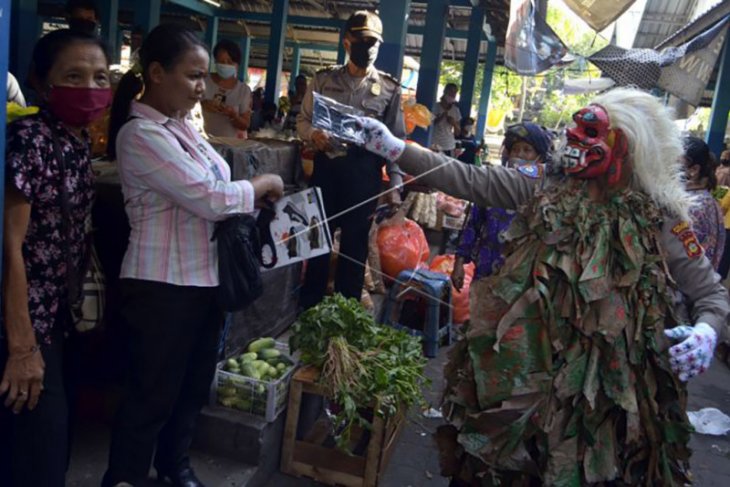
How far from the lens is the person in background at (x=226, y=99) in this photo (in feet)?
16.6

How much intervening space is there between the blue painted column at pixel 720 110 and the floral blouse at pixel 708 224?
853 centimetres

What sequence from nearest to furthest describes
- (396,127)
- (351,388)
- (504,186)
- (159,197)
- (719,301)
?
(159,197), (719,301), (504,186), (351,388), (396,127)

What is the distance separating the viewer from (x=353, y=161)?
3.98 meters

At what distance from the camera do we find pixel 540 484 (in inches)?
101

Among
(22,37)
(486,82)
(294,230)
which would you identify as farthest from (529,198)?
(486,82)

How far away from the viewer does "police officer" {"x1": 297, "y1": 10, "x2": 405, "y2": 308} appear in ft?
13.1

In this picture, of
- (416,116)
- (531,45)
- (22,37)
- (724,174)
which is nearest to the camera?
(416,116)

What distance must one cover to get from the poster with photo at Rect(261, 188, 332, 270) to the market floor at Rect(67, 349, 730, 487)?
100cm

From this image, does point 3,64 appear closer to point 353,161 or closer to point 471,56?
point 353,161

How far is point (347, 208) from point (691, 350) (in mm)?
2301

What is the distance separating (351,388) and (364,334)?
386mm

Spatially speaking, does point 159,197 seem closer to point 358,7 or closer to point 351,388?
point 351,388

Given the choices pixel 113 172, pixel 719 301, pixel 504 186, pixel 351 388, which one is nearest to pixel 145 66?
pixel 113 172

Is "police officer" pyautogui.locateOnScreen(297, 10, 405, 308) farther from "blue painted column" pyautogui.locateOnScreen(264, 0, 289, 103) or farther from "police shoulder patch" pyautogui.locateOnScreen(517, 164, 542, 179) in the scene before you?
"blue painted column" pyautogui.locateOnScreen(264, 0, 289, 103)
